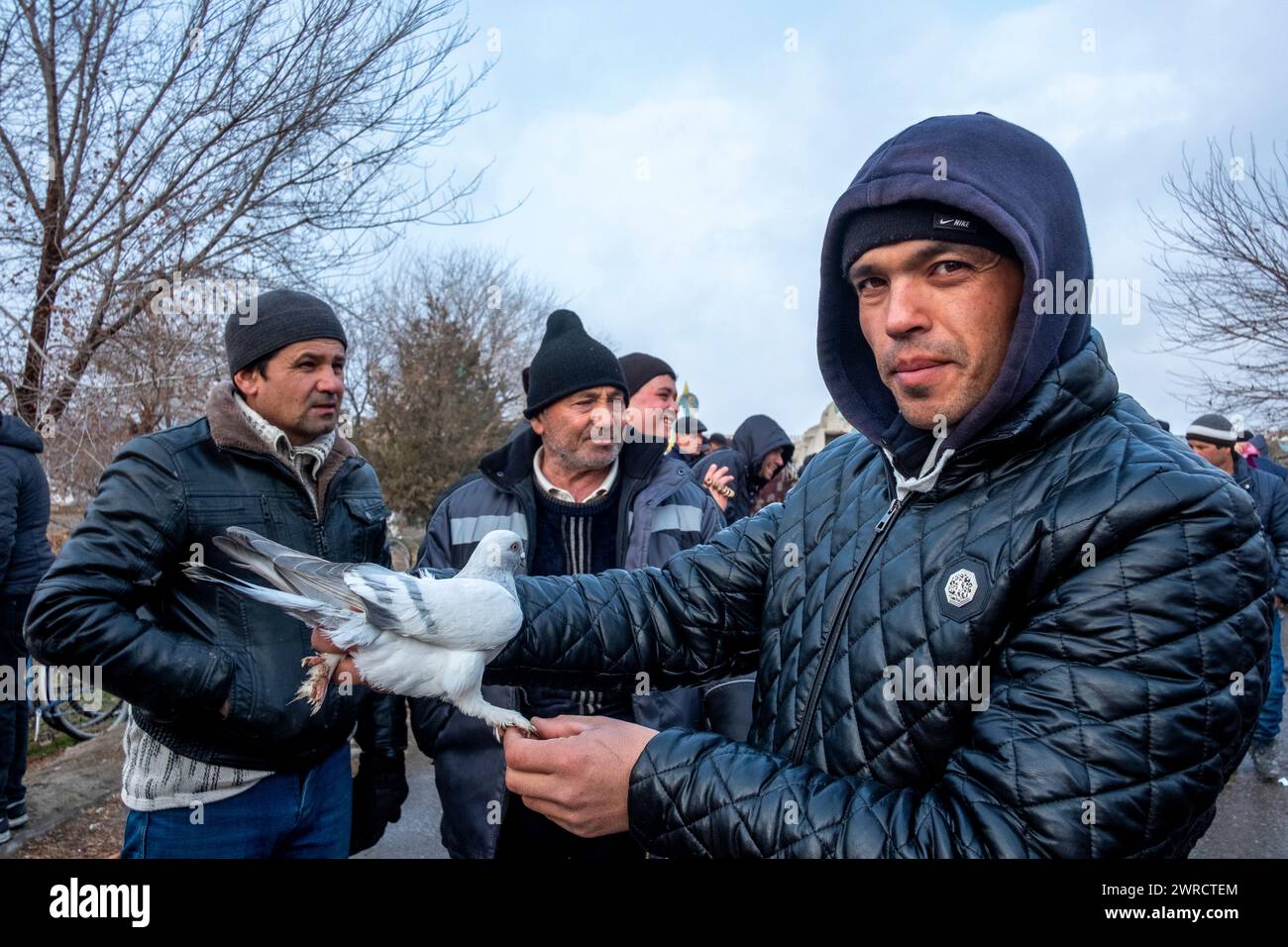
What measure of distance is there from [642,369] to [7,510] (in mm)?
4319

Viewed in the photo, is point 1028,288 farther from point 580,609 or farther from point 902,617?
point 580,609

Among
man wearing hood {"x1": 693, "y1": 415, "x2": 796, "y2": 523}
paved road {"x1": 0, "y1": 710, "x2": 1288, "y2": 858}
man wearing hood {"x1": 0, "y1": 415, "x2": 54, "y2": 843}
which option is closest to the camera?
man wearing hood {"x1": 0, "y1": 415, "x2": 54, "y2": 843}

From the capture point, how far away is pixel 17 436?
17.3ft

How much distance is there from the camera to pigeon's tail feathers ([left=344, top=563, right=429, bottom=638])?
187 centimetres

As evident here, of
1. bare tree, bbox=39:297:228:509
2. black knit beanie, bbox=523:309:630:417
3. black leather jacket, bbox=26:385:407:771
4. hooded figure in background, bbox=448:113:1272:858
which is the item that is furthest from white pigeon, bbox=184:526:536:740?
bare tree, bbox=39:297:228:509

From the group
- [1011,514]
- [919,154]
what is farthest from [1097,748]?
[919,154]

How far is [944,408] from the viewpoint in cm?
160

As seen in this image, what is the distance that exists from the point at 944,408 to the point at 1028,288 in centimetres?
28

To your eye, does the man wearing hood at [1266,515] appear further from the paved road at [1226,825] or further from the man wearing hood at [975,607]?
the man wearing hood at [975,607]

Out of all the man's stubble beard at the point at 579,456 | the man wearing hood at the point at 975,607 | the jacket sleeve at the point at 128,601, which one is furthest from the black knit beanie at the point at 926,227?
the jacket sleeve at the point at 128,601

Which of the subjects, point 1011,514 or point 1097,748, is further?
point 1011,514

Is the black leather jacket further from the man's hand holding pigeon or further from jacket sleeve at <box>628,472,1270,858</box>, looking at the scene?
jacket sleeve at <box>628,472,1270,858</box>

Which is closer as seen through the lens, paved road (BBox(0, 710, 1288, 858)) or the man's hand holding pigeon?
the man's hand holding pigeon

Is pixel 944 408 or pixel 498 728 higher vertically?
pixel 944 408
